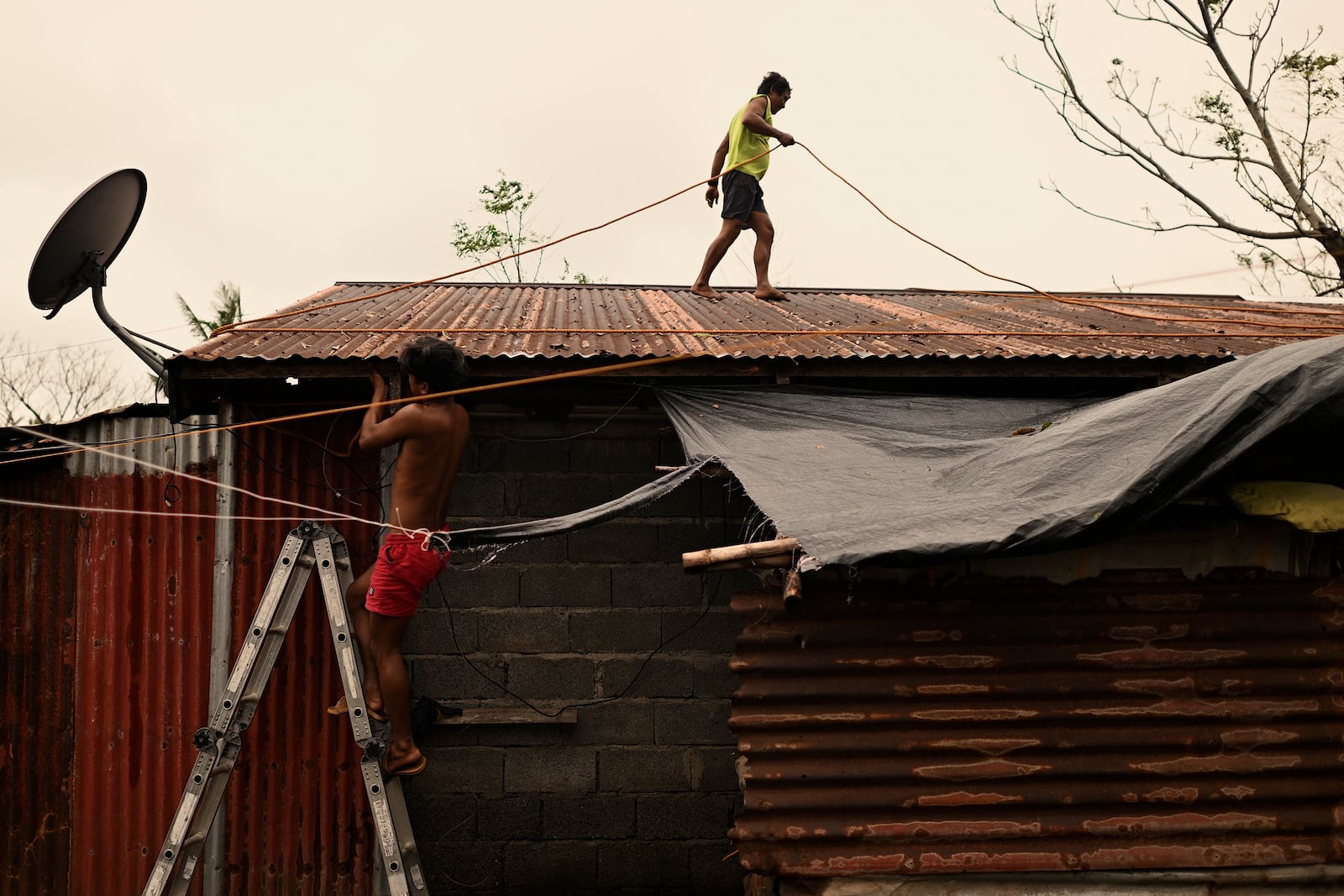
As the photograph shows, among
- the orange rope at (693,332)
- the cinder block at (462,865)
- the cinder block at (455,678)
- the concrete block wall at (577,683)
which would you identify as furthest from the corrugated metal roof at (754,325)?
the cinder block at (462,865)

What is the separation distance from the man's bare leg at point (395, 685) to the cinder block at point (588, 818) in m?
0.99

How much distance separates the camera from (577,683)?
5184 millimetres

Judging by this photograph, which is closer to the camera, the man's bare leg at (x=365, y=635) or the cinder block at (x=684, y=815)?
the man's bare leg at (x=365, y=635)

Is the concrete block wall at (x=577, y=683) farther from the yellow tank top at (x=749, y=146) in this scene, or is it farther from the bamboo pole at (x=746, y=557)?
the yellow tank top at (x=749, y=146)

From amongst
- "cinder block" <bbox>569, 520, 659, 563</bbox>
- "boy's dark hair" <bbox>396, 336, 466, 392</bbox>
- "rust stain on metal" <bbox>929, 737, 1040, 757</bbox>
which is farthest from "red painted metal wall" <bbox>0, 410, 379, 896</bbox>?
"rust stain on metal" <bbox>929, 737, 1040, 757</bbox>

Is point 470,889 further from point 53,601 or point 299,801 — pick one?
point 53,601

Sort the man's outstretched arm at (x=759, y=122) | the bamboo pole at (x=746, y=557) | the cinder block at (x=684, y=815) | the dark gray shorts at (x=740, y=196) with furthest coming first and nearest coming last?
the dark gray shorts at (x=740, y=196) → the man's outstretched arm at (x=759, y=122) → the cinder block at (x=684, y=815) → the bamboo pole at (x=746, y=557)

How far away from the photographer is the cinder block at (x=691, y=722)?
205 inches

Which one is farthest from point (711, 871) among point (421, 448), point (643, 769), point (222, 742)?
point (421, 448)

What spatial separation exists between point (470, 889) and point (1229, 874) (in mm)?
3440

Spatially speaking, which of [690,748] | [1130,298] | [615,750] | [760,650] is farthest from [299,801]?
[1130,298]

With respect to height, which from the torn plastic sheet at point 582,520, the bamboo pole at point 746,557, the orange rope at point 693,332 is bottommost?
the bamboo pole at point 746,557

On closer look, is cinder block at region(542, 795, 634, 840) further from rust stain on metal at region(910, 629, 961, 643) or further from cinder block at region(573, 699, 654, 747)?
rust stain on metal at region(910, 629, 961, 643)

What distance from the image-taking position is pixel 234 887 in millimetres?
5035
